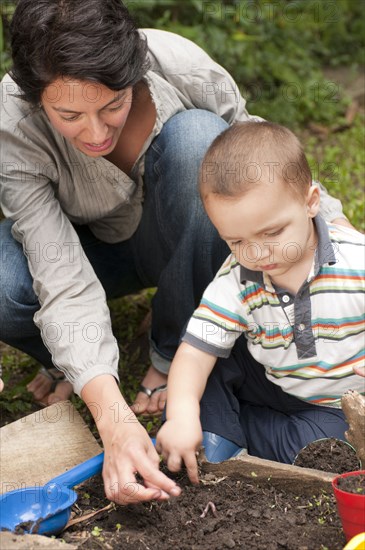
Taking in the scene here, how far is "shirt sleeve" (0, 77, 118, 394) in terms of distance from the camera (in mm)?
1983

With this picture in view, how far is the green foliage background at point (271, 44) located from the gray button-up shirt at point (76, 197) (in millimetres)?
1686

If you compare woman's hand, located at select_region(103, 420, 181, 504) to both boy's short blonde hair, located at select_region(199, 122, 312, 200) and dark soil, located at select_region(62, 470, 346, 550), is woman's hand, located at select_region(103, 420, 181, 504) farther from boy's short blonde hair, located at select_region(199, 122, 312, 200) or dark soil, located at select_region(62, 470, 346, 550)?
boy's short blonde hair, located at select_region(199, 122, 312, 200)

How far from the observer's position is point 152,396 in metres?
2.56

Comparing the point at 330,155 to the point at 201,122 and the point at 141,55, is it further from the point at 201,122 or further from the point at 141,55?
the point at 141,55

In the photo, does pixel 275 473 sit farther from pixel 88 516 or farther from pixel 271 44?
pixel 271 44

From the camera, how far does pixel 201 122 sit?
7.48 ft

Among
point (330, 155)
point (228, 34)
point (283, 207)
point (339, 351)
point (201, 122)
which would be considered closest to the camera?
point (283, 207)

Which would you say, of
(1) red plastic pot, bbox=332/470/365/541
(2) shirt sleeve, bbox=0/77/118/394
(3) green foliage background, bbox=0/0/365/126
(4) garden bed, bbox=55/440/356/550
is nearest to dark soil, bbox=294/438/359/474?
(4) garden bed, bbox=55/440/356/550

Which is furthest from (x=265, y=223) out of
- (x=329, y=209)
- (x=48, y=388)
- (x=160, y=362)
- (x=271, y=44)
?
(x=271, y=44)

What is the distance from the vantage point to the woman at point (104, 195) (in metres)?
1.86

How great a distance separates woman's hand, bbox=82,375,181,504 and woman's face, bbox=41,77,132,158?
0.58m

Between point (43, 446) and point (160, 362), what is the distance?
1.95 ft

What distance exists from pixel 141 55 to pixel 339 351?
88 cm

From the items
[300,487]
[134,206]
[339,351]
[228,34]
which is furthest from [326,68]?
[300,487]
